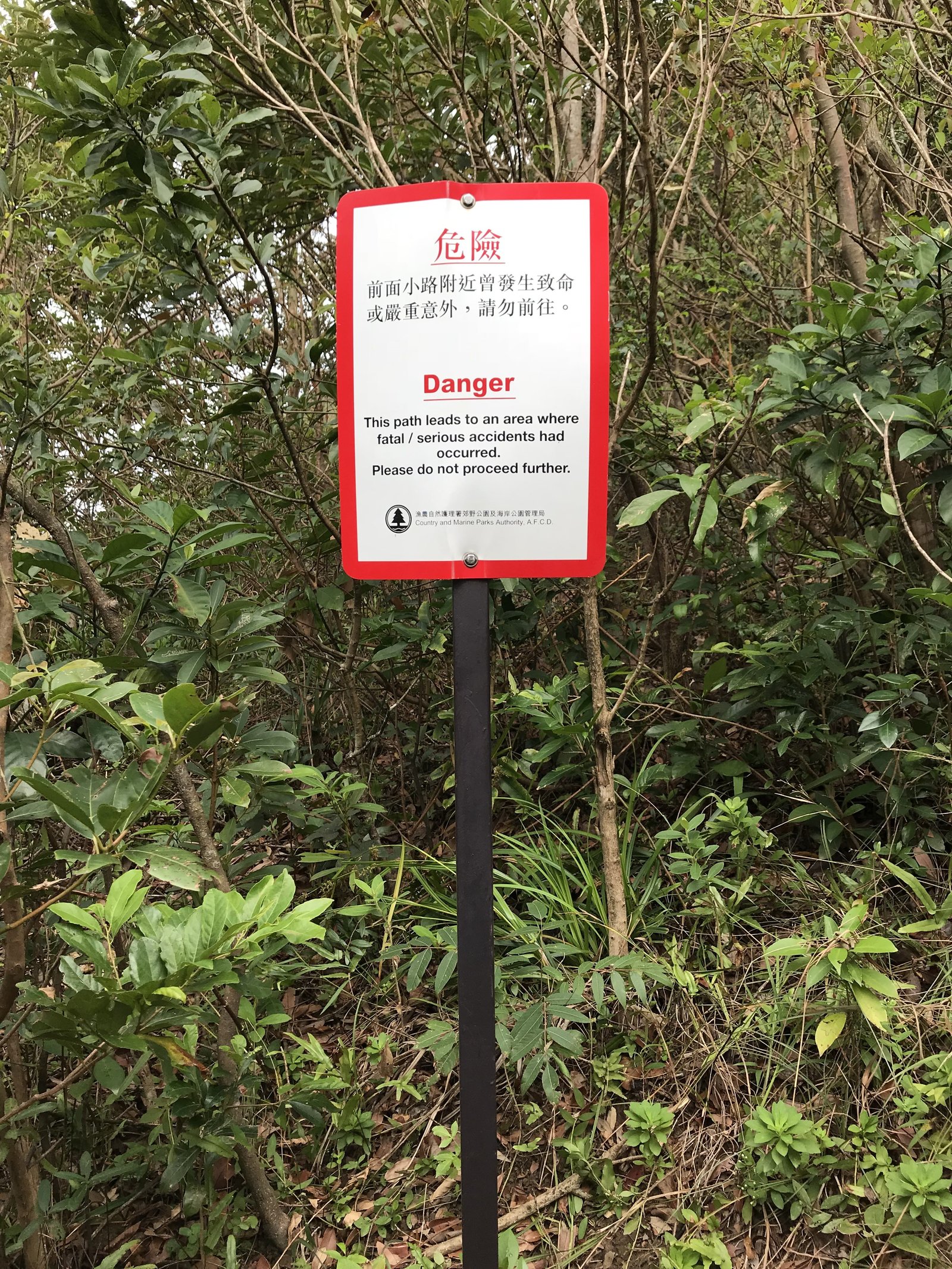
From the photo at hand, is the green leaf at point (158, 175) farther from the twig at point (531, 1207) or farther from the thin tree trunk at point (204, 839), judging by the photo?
the twig at point (531, 1207)

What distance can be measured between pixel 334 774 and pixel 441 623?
59 centimetres

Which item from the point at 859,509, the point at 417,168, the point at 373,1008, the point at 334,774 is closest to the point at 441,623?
the point at 334,774

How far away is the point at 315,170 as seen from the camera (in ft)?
8.88

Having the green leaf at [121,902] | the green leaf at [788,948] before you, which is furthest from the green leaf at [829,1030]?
the green leaf at [121,902]

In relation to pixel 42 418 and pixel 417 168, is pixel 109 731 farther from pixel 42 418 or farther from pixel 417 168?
pixel 417 168

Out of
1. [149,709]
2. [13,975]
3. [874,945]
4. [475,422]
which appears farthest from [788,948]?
[13,975]

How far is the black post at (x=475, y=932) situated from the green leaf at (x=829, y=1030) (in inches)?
32.6

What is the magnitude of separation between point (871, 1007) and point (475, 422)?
1.56 metres

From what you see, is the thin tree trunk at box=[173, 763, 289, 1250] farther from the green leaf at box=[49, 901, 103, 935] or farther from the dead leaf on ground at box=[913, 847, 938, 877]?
Result: the dead leaf on ground at box=[913, 847, 938, 877]

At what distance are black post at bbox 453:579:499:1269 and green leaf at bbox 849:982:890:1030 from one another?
900mm

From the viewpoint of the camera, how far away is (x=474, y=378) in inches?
58.9

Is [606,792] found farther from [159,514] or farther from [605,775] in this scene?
[159,514]

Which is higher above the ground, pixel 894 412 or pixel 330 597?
pixel 894 412

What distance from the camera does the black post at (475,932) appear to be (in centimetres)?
152
